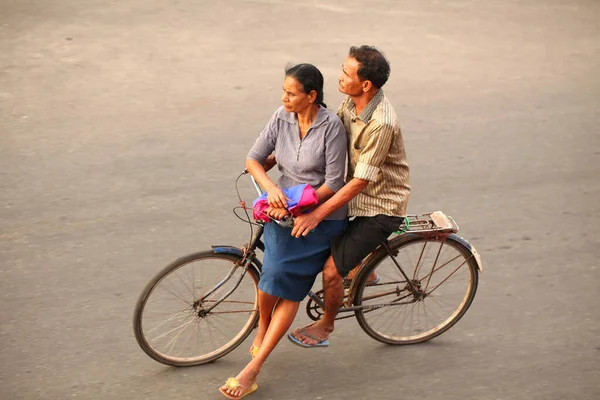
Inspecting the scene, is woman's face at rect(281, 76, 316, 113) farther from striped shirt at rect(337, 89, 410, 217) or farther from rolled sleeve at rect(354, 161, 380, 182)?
rolled sleeve at rect(354, 161, 380, 182)

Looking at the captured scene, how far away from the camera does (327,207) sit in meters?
4.31

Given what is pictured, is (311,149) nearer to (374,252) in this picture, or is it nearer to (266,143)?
(266,143)

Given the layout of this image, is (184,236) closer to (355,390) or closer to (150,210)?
(150,210)

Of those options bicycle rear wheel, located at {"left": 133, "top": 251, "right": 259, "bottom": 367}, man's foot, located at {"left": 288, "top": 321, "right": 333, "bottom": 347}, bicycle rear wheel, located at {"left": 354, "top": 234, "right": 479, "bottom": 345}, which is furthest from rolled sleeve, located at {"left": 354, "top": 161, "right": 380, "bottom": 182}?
man's foot, located at {"left": 288, "top": 321, "right": 333, "bottom": 347}

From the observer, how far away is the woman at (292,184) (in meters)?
4.25

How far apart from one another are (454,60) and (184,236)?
13.3ft

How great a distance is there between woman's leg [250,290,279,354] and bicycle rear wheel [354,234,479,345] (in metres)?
0.51

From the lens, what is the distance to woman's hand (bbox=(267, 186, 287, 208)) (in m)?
4.24

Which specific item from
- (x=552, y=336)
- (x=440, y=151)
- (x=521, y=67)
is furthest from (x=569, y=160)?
(x=552, y=336)

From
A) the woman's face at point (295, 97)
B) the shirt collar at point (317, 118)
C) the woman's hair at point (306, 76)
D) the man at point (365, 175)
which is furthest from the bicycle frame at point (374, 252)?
the woman's hair at point (306, 76)

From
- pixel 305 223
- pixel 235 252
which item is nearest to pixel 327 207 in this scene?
pixel 305 223

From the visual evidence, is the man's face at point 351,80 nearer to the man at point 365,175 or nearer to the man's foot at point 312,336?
the man at point 365,175

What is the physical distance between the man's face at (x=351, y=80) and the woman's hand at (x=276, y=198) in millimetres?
598

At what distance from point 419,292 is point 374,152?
3.87 ft
